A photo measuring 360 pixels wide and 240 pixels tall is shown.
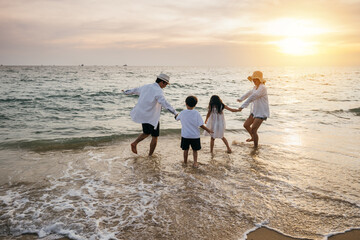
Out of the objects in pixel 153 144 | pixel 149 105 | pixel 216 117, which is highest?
pixel 149 105

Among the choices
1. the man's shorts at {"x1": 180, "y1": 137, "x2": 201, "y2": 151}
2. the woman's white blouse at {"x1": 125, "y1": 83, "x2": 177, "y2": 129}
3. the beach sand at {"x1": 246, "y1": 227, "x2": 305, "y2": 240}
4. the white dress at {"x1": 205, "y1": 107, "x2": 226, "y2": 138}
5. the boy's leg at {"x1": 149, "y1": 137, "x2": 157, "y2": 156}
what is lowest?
the beach sand at {"x1": 246, "y1": 227, "x2": 305, "y2": 240}

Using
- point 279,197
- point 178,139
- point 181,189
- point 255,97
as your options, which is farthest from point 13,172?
point 255,97

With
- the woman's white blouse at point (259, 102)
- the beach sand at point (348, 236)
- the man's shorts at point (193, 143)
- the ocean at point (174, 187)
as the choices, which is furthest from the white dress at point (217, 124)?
the beach sand at point (348, 236)

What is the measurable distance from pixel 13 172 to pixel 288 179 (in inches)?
221

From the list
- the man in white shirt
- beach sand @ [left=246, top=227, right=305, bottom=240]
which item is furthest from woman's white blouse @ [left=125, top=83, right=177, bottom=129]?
beach sand @ [left=246, top=227, right=305, bottom=240]

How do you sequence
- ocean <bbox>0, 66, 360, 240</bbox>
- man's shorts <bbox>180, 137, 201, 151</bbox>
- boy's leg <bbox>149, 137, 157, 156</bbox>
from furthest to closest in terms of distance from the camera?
boy's leg <bbox>149, 137, 157, 156</bbox>
man's shorts <bbox>180, 137, 201, 151</bbox>
ocean <bbox>0, 66, 360, 240</bbox>

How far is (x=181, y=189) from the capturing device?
448cm

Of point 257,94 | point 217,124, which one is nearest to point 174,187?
point 217,124

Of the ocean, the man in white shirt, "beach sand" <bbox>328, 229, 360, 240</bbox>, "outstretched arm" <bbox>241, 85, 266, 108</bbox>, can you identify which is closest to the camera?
"beach sand" <bbox>328, 229, 360, 240</bbox>

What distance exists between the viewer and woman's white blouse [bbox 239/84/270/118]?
6.71 metres

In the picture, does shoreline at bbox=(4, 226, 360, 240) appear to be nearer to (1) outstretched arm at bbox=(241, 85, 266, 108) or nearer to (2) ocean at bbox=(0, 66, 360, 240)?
(2) ocean at bbox=(0, 66, 360, 240)

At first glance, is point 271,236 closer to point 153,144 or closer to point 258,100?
point 153,144

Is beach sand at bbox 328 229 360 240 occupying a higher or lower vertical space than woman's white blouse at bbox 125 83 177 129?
lower

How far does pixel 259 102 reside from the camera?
692 centimetres
